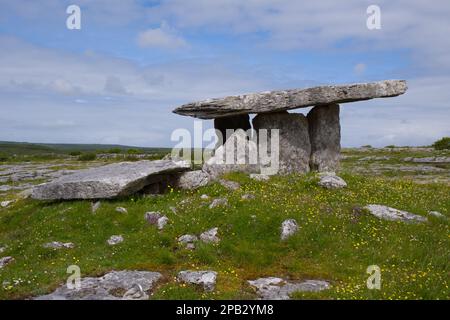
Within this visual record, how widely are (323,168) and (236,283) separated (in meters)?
15.5

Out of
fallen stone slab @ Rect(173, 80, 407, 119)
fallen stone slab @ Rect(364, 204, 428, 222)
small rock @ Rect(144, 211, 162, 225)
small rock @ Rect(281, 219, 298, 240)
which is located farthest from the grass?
fallen stone slab @ Rect(173, 80, 407, 119)

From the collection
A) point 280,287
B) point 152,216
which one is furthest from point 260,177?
point 280,287

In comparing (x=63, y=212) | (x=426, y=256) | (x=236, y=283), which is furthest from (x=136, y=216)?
(x=426, y=256)

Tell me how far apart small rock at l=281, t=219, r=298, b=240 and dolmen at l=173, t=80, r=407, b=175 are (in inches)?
309

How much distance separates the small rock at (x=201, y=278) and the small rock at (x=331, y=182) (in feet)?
31.1

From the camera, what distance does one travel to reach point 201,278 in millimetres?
15148

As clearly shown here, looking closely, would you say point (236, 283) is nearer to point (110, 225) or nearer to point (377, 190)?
point (110, 225)

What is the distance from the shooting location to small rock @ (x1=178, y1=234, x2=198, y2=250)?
60.0 ft

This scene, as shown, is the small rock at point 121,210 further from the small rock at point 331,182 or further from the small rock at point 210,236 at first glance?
the small rock at point 331,182

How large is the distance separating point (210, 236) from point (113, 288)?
4855mm

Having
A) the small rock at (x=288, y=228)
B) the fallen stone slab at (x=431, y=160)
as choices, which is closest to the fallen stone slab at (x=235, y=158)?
the small rock at (x=288, y=228)

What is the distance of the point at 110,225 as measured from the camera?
20781 millimetres

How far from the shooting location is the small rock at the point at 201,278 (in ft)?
48.5

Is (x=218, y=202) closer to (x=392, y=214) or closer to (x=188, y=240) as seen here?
(x=188, y=240)
